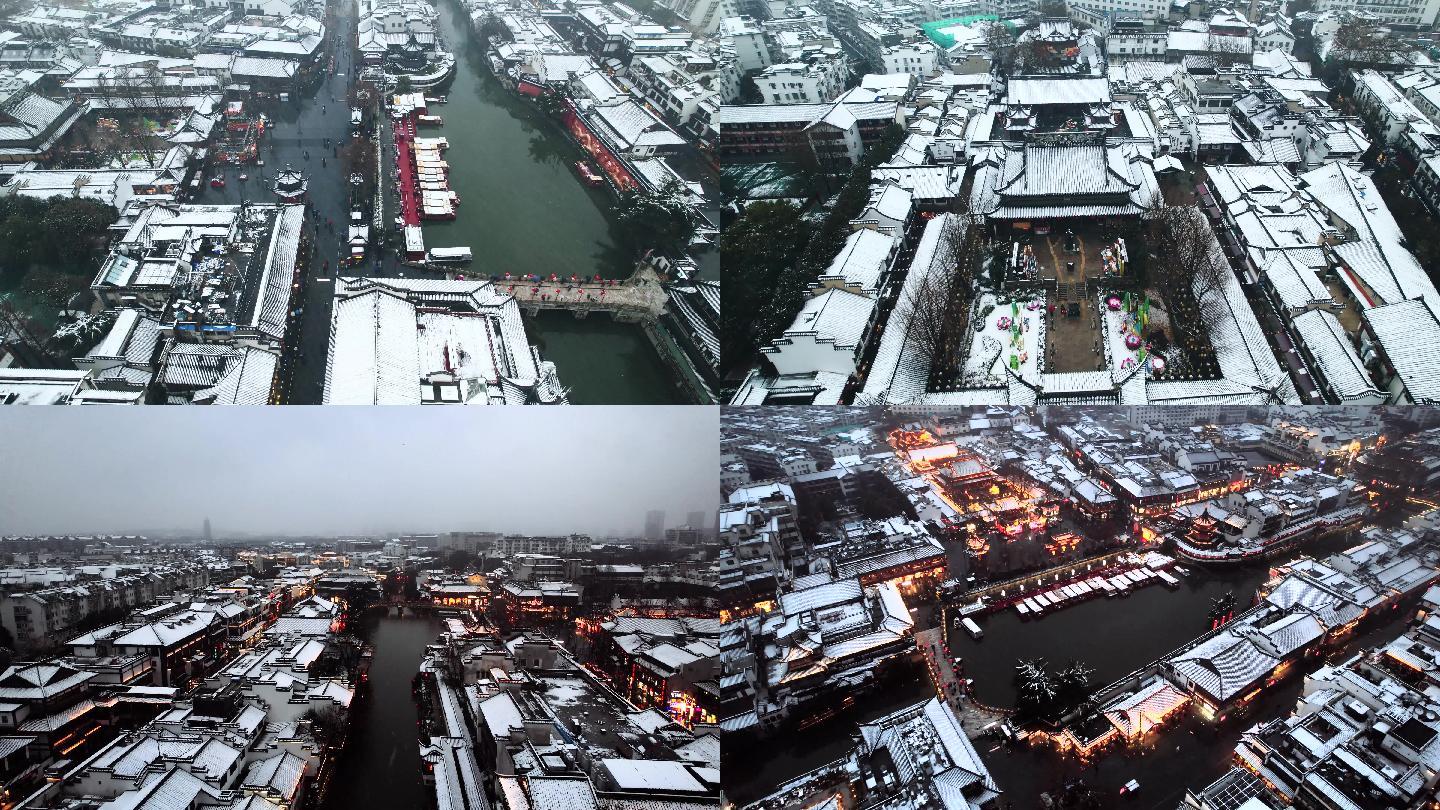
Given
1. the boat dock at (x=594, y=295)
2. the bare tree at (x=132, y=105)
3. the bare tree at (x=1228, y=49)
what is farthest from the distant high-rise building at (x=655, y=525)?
the bare tree at (x=1228, y=49)

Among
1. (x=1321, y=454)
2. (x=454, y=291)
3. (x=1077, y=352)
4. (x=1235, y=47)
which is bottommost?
(x=1321, y=454)

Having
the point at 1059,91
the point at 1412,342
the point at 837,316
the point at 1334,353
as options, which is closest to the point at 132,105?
the point at 837,316

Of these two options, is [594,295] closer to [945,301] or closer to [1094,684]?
[945,301]

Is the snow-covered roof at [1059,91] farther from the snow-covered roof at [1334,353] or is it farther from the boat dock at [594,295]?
the boat dock at [594,295]

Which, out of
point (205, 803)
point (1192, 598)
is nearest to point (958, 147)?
point (1192, 598)

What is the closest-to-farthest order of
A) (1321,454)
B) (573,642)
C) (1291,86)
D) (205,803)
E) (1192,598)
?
(205,803) < (573,642) < (1192,598) < (1321,454) < (1291,86)

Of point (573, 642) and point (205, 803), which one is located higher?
point (573, 642)

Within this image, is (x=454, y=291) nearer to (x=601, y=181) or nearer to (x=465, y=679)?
(x=601, y=181)
